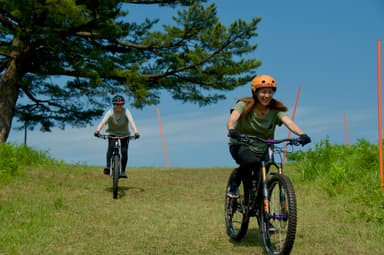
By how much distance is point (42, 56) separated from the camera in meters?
19.5

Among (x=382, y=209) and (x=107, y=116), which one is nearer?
(x=382, y=209)

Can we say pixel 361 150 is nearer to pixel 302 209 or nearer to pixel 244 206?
pixel 302 209

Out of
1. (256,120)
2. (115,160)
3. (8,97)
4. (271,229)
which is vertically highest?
(8,97)

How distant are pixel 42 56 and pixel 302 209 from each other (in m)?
13.9

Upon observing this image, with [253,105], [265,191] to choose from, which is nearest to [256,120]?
[253,105]

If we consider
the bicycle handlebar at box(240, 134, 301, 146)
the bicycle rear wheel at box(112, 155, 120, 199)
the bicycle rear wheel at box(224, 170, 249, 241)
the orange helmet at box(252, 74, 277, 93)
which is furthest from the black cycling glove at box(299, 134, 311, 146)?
the bicycle rear wheel at box(112, 155, 120, 199)

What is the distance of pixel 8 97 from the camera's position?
18953 mm

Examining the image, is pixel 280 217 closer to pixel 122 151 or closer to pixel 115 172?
pixel 115 172

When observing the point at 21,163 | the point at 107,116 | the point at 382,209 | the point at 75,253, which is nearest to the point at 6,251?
the point at 75,253

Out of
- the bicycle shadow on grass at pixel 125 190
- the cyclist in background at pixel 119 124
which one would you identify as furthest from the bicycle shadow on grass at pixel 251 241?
the bicycle shadow on grass at pixel 125 190

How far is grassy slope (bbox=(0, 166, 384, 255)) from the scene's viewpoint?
5.84m

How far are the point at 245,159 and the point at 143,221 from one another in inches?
118

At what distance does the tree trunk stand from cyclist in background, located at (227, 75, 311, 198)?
595 inches

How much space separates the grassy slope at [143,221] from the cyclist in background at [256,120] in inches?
42.6
